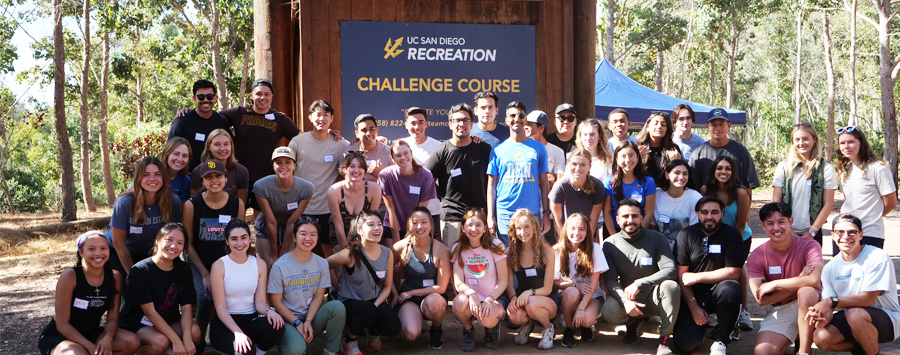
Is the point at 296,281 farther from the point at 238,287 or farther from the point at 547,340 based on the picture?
the point at 547,340

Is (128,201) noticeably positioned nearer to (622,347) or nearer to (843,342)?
(622,347)

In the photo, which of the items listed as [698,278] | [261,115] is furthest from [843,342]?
[261,115]

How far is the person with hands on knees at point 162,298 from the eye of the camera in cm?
421

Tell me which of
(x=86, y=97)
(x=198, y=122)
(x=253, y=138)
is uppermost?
(x=86, y=97)

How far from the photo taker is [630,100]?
13.1m

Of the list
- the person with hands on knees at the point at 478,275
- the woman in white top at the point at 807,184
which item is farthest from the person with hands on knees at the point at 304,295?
the woman in white top at the point at 807,184

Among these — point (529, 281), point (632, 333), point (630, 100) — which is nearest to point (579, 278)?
point (529, 281)

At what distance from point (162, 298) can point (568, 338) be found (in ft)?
9.08

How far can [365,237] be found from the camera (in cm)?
471

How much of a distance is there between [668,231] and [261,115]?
3.51 metres

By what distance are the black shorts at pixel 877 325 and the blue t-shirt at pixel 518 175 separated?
2.17 meters

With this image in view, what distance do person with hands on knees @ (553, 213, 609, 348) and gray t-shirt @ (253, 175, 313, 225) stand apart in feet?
6.61

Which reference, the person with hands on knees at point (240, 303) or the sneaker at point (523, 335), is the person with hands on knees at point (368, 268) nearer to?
the person with hands on knees at point (240, 303)

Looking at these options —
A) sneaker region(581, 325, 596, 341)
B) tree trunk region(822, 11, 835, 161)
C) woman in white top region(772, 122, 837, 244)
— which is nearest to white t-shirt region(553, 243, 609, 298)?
sneaker region(581, 325, 596, 341)
